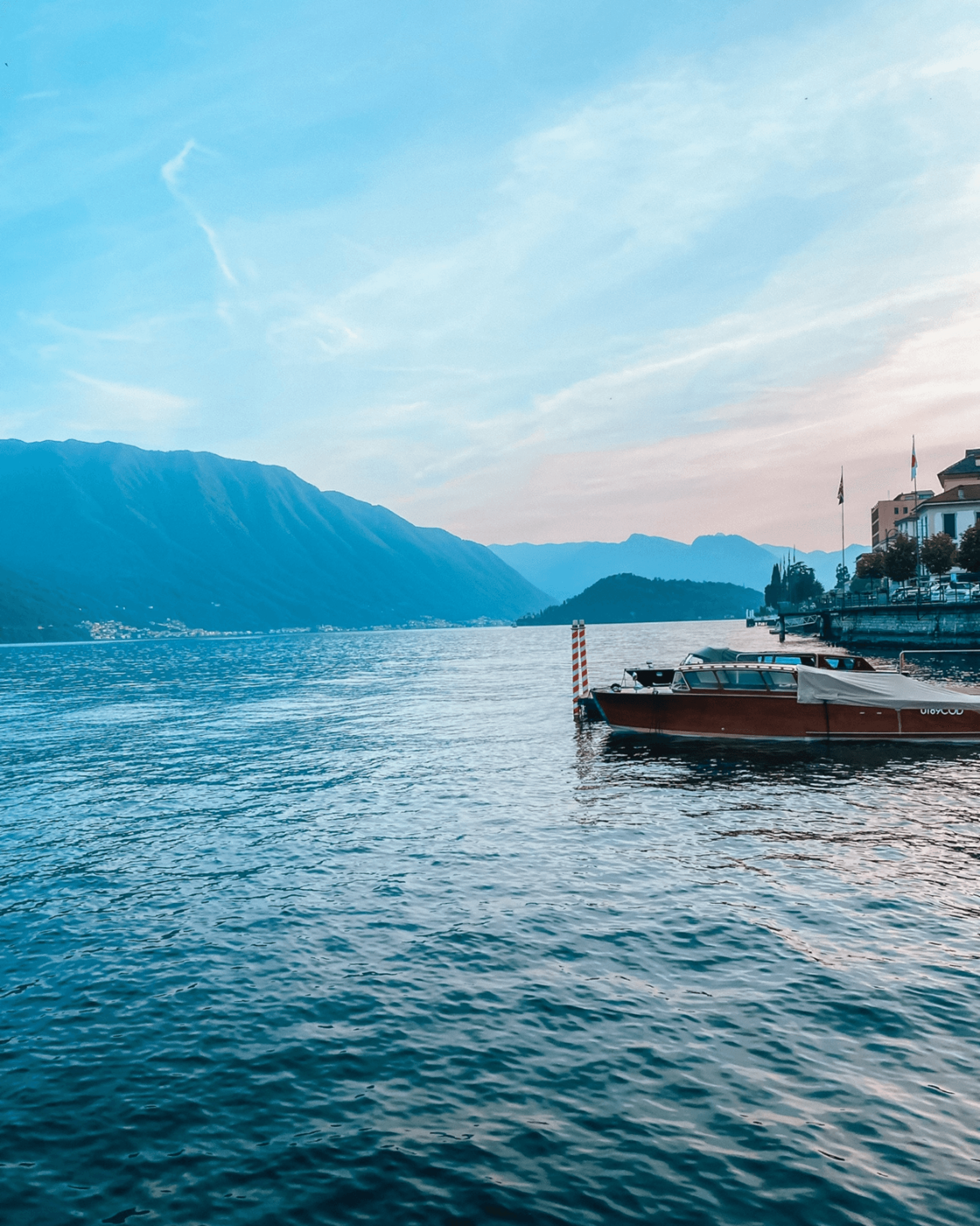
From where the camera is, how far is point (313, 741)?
34344 millimetres

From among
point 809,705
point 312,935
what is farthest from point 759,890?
point 809,705

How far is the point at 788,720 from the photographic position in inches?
1139

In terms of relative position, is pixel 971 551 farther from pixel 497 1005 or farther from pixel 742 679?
pixel 497 1005

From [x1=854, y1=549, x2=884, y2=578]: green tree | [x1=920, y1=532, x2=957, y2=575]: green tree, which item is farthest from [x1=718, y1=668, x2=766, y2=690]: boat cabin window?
[x1=854, y1=549, x2=884, y2=578]: green tree

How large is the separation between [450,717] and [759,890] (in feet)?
95.8

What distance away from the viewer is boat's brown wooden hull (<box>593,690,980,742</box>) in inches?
→ 1099

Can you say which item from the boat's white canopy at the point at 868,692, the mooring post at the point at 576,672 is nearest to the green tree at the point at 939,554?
the mooring post at the point at 576,672

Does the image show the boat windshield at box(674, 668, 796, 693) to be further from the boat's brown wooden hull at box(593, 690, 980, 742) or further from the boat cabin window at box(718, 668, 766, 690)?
the boat's brown wooden hull at box(593, 690, 980, 742)

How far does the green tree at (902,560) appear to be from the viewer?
101250mm

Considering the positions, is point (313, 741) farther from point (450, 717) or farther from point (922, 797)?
point (922, 797)

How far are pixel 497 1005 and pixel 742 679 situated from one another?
74.2 ft

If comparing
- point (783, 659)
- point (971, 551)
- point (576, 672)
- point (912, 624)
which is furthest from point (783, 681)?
point (971, 551)

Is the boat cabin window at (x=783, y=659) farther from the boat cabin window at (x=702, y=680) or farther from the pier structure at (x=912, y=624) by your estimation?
the pier structure at (x=912, y=624)

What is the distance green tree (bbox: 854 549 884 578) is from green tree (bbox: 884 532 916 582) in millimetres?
7793
